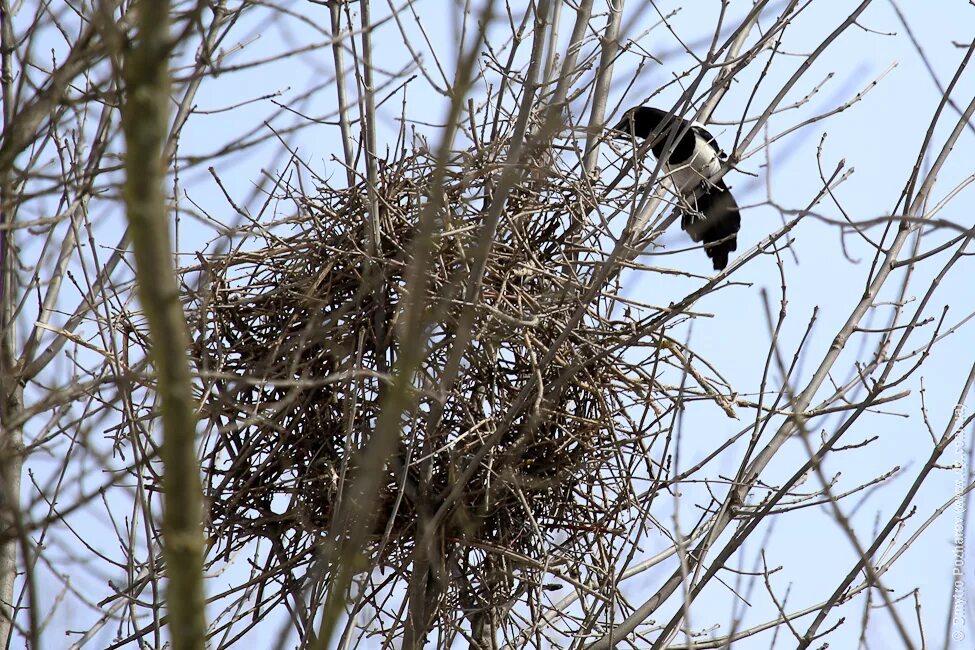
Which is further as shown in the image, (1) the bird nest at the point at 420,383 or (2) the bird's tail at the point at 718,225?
(2) the bird's tail at the point at 718,225

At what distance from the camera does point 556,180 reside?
2.07 meters

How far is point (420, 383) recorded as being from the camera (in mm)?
1956

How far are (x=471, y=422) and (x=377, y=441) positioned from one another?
110 centimetres

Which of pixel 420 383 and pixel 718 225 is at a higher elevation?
pixel 718 225

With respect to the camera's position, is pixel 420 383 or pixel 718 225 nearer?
pixel 420 383

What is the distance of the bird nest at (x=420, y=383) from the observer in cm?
189

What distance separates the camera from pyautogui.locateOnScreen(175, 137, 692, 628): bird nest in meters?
1.89

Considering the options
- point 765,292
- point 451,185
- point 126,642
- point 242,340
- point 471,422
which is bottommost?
point 765,292

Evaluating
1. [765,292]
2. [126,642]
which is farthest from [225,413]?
[765,292]

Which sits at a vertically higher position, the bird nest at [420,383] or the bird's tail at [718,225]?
the bird's tail at [718,225]

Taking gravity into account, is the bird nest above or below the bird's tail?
below

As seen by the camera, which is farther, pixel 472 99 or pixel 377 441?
pixel 472 99

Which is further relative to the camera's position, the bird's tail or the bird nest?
the bird's tail

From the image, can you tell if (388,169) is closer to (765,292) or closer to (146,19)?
(765,292)
